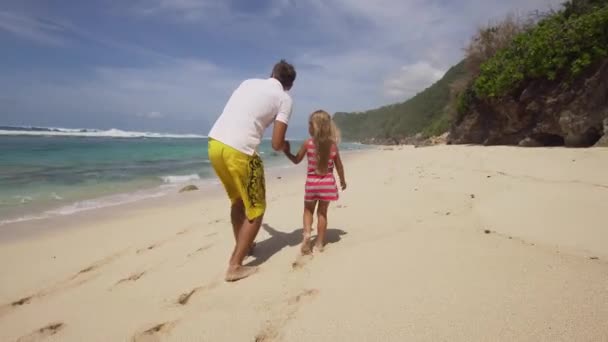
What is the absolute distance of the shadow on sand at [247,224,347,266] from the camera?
11.0 feet

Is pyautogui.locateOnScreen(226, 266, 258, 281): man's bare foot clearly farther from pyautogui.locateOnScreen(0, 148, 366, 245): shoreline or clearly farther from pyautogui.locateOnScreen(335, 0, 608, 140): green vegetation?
pyautogui.locateOnScreen(335, 0, 608, 140): green vegetation

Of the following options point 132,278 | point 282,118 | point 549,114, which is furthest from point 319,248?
point 549,114

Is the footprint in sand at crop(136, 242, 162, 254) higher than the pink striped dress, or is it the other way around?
the pink striped dress

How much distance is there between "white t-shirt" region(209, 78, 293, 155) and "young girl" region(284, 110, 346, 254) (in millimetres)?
499

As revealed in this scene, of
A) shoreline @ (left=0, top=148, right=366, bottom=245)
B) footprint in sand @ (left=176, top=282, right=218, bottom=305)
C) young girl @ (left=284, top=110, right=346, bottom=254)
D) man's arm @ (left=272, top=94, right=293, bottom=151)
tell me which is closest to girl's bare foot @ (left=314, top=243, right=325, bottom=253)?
young girl @ (left=284, top=110, right=346, bottom=254)

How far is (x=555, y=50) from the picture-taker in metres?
11.2

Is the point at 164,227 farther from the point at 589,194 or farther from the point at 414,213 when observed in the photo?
the point at 589,194

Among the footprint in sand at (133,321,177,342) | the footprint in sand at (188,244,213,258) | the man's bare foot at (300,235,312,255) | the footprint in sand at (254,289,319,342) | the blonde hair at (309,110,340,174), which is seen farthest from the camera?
the footprint in sand at (188,244,213,258)

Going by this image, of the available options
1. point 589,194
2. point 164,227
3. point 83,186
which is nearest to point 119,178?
point 83,186

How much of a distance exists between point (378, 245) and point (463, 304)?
113cm

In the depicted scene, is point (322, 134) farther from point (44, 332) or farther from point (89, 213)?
point (89, 213)

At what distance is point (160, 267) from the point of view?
10.8 feet

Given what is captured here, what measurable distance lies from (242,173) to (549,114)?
13012 mm

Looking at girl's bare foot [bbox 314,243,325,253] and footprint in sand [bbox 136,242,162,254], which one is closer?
girl's bare foot [bbox 314,243,325,253]
